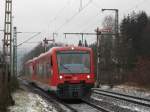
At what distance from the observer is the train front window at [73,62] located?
26562 mm

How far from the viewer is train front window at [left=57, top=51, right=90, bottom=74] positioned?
87.1ft

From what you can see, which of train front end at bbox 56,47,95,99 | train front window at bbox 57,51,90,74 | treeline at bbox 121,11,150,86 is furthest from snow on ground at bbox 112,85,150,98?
treeline at bbox 121,11,150,86

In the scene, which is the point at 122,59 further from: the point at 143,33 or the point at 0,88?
the point at 0,88

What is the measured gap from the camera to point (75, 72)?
2644cm

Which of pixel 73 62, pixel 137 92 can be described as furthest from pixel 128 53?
pixel 73 62

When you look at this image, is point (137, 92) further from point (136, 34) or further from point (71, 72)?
point (136, 34)

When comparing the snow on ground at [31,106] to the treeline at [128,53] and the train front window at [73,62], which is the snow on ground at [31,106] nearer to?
the train front window at [73,62]

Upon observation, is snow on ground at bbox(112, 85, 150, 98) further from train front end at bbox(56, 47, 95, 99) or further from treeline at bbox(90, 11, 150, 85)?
treeline at bbox(90, 11, 150, 85)

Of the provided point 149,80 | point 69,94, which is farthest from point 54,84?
point 149,80

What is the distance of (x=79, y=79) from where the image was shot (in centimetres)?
2633

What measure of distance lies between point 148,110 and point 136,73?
35293 mm

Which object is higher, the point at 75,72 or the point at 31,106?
the point at 75,72

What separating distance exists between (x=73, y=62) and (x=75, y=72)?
609 millimetres

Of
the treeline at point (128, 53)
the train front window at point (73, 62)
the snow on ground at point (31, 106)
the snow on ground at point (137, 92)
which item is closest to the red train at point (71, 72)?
the train front window at point (73, 62)
